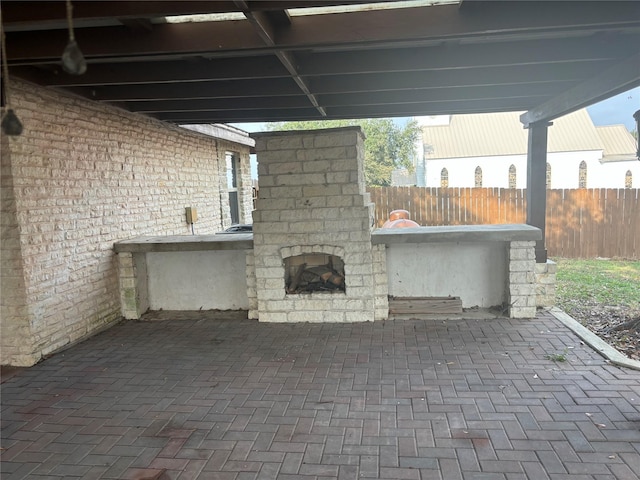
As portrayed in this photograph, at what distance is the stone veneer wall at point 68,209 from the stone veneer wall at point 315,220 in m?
2.05

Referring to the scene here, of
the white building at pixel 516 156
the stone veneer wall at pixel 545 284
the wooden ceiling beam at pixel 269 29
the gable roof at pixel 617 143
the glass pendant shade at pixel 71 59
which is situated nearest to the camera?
the glass pendant shade at pixel 71 59

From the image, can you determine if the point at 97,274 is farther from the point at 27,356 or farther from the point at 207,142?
the point at 207,142

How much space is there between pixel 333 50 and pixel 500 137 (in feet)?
91.3

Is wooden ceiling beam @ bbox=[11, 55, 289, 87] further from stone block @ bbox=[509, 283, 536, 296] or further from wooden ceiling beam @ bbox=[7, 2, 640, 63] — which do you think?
stone block @ bbox=[509, 283, 536, 296]

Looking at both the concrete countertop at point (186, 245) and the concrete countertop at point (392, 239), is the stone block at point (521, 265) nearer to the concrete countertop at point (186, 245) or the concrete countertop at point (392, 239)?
the concrete countertop at point (392, 239)

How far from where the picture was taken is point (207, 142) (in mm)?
9305

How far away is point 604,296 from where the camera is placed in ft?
24.8

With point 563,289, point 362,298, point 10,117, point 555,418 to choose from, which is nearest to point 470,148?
point 563,289

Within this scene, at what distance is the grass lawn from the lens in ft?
18.0

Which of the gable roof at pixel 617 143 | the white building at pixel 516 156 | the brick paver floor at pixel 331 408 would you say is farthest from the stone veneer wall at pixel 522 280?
the gable roof at pixel 617 143

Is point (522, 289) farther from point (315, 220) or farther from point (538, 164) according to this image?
point (315, 220)

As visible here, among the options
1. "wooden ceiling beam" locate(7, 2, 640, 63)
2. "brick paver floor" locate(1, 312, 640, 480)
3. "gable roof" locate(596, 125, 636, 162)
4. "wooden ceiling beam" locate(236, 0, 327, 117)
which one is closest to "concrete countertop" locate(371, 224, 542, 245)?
"brick paver floor" locate(1, 312, 640, 480)

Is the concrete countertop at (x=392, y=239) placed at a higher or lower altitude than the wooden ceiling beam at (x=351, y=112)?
lower

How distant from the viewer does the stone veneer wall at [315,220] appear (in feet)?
18.9
